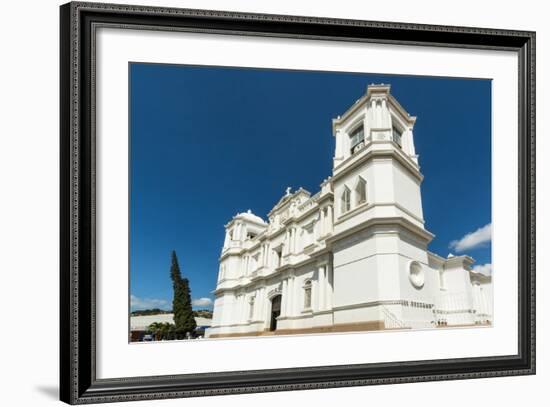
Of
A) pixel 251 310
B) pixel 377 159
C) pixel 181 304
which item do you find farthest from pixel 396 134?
pixel 181 304

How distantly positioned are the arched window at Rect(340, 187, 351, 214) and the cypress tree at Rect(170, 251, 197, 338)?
3.35 ft

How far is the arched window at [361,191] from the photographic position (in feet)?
12.3

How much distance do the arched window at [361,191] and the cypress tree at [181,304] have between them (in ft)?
3.70

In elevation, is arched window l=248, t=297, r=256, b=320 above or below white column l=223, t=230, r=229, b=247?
below

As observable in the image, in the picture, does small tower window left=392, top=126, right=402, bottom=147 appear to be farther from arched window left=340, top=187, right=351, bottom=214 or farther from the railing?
the railing

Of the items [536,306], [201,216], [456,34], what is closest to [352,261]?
[201,216]

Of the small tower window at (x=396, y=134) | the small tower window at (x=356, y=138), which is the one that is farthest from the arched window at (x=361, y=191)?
the small tower window at (x=396, y=134)

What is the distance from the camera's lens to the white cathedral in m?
3.59

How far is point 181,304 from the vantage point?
338 cm

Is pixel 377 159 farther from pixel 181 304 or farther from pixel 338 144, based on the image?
pixel 181 304

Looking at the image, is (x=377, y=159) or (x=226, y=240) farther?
(x=377, y=159)

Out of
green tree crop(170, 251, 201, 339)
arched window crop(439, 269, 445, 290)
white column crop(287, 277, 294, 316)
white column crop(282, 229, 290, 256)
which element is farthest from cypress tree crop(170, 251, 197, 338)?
arched window crop(439, 269, 445, 290)

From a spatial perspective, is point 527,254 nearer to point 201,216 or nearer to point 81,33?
point 201,216

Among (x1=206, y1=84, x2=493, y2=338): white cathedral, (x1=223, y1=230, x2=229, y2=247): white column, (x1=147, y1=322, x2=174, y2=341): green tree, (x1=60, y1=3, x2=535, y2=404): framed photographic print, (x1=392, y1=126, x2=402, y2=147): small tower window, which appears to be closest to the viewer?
(x1=60, y1=3, x2=535, y2=404): framed photographic print
